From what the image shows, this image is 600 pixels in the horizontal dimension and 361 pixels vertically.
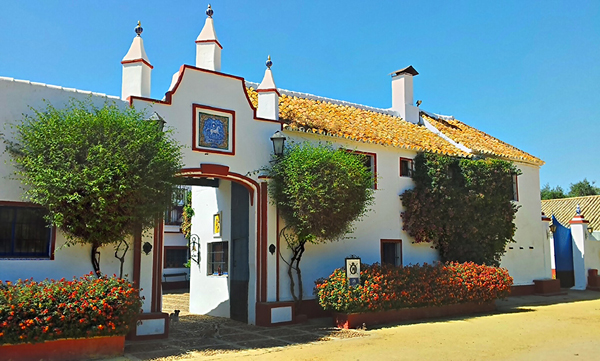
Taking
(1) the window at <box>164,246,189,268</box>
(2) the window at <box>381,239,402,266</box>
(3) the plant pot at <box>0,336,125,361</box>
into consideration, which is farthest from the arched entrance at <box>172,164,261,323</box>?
(1) the window at <box>164,246,189,268</box>

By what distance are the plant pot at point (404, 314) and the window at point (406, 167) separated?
4.31 metres

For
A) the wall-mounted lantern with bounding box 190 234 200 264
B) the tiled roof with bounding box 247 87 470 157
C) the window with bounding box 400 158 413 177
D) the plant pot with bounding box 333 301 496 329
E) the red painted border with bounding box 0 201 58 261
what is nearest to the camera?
the red painted border with bounding box 0 201 58 261

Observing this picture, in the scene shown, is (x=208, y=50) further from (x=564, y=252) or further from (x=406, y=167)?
(x=564, y=252)

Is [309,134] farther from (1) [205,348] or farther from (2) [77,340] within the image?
(2) [77,340]

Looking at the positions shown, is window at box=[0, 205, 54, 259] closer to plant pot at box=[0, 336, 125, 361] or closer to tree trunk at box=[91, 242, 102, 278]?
tree trunk at box=[91, 242, 102, 278]

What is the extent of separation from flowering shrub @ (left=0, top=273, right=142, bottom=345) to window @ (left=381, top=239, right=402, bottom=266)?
828 centimetres

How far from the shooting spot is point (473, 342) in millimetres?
10891

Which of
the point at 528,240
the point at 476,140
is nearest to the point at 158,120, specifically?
the point at 476,140

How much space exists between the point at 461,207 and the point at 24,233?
39.9ft

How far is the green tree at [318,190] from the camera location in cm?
1266

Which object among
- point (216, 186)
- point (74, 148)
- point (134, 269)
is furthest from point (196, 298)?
point (74, 148)

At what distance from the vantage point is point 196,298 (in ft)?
55.9

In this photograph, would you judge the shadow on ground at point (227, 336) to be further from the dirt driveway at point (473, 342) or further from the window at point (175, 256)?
the window at point (175, 256)

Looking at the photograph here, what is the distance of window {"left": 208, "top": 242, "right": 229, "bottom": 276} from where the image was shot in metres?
15.8
